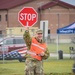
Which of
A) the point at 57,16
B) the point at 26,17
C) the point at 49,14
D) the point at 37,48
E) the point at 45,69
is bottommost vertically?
the point at 45,69

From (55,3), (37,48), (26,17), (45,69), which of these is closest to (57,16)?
(55,3)

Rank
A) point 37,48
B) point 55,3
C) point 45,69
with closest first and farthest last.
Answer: point 37,48, point 45,69, point 55,3

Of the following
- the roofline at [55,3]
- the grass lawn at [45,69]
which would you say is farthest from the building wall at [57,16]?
the grass lawn at [45,69]

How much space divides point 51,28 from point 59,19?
2.59 meters

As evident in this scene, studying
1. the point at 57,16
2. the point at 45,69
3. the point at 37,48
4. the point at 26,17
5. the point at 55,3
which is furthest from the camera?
the point at 55,3

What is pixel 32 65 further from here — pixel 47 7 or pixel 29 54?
pixel 47 7

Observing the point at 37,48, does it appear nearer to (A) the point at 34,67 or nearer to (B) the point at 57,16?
(A) the point at 34,67

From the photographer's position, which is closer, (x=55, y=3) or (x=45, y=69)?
(x=45, y=69)

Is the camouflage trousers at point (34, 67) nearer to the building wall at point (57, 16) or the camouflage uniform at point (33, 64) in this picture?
the camouflage uniform at point (33, 64)

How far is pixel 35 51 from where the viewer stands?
11867mm

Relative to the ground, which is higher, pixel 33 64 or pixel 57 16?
pixel 57 16

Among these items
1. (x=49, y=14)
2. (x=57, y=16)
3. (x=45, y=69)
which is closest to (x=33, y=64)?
(x=45, y=69)

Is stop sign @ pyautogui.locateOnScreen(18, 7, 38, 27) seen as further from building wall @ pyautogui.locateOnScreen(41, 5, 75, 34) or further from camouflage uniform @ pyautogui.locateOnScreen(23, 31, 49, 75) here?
building wall @ pyautogui.locateOnScreen(41, 5, 75, 34)

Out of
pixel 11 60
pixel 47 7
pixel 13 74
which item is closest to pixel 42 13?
pixel 47 7
